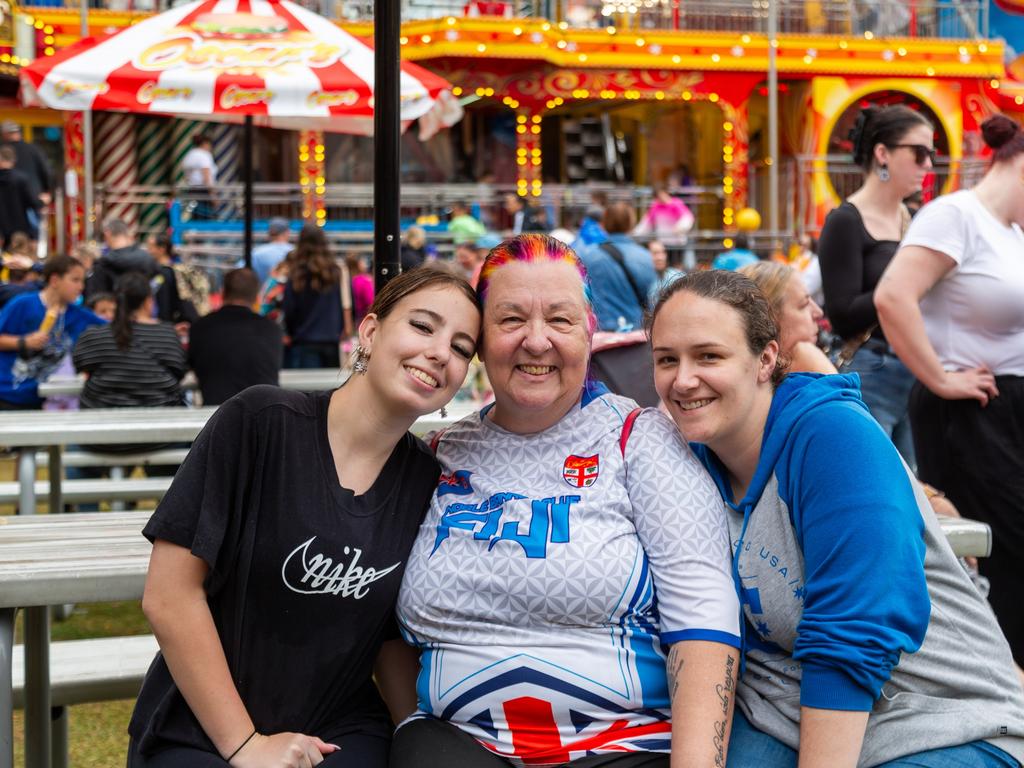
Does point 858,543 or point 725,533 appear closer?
point 858,543

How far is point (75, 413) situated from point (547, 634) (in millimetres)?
3514

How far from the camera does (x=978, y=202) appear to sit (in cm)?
351

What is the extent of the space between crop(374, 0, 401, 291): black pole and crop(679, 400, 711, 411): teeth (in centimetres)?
115

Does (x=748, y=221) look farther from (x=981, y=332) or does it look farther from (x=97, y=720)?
(x=97, y=720)

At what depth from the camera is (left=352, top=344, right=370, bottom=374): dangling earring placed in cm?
231

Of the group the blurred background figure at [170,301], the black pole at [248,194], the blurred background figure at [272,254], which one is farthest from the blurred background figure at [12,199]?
the black pole at [248,194]

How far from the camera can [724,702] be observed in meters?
2.05

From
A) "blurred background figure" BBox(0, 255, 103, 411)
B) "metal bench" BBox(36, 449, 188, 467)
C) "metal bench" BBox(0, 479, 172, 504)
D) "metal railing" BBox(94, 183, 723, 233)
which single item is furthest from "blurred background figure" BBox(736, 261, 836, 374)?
"metal railing" BBox(94, 183, 723, 233)

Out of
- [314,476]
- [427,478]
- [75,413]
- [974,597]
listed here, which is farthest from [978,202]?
[75,413]

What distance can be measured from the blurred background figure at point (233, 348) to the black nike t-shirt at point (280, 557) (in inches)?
156

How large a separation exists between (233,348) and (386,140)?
10.5ft

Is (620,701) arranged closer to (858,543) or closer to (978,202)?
(858,543)

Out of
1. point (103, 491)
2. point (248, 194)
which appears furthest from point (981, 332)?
point (248, 194)

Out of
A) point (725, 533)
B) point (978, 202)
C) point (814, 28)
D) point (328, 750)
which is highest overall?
point (814, 28)
